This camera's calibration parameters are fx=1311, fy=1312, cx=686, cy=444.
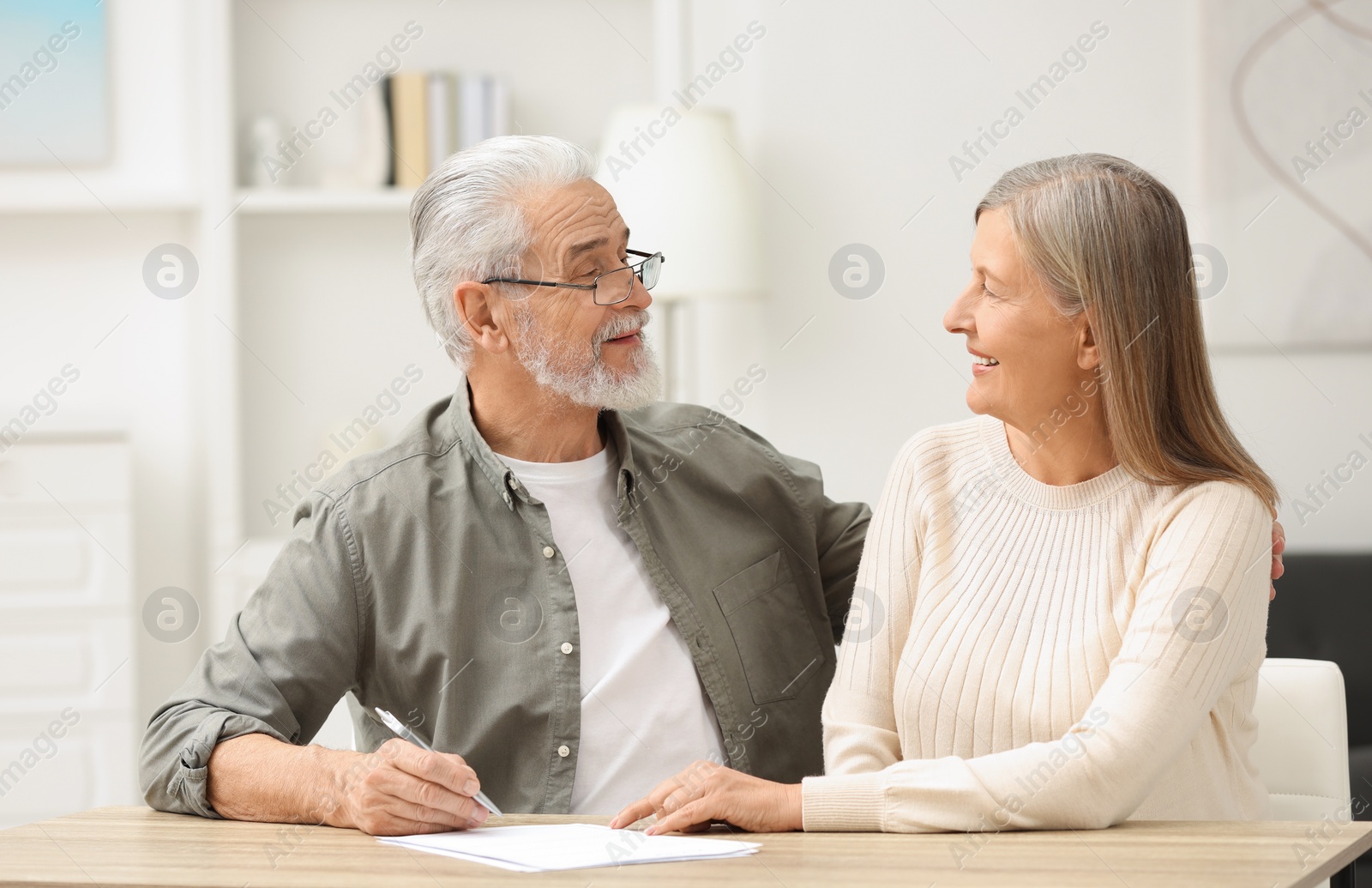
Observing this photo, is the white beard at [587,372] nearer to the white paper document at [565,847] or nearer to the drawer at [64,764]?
the white paper document at [565,847]

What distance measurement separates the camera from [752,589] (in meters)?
1.84

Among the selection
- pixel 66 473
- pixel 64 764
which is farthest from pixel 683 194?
pixel 64 764

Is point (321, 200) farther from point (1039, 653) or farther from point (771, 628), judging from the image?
point (1039, 653)

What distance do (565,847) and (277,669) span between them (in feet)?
1.72

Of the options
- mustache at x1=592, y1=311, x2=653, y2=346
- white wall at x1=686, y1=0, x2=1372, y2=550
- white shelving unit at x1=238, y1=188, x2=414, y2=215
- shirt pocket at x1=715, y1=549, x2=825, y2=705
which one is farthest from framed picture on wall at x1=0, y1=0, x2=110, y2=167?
shirt pocket at x1=715, y1=549, x2=825, y2=705

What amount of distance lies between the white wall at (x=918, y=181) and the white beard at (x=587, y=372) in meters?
1.79

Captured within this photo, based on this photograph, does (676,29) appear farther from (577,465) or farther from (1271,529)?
(1271,529)

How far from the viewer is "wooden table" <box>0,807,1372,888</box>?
3.56 feet

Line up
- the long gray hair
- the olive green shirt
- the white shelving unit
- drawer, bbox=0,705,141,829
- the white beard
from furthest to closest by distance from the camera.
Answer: the white shelving unit → drawer, bbox=0,705,141,829 → the white beard → the olive green shirt → the long gray hair

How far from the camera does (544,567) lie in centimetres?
173

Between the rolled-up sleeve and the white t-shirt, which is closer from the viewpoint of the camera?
the rolled-up sleeve

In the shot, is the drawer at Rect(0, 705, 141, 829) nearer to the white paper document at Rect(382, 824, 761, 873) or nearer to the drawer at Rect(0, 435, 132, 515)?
the drawer at Rect(0, 435, 132, 515)

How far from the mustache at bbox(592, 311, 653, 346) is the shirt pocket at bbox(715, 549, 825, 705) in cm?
38

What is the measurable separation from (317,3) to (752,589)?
2.85 meters
